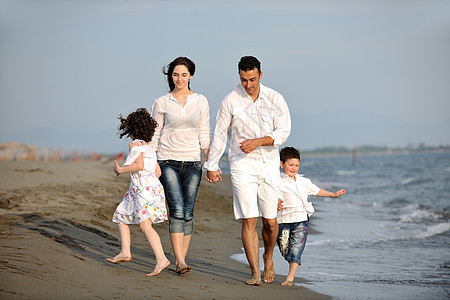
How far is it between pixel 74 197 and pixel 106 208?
124 centimetres

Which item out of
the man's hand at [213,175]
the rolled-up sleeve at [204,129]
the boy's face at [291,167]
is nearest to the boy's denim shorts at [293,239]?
the boy's face at [291,167]

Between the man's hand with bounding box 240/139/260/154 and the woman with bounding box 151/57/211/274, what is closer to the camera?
the man's hand with bounding box 240/139/260/154

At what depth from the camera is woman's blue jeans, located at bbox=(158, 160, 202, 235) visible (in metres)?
5.42

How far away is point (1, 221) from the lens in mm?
6727

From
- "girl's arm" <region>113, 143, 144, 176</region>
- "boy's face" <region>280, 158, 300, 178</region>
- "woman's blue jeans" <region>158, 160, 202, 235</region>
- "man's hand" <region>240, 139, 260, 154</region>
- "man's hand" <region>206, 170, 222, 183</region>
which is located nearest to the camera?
"man's hand" <region>240, 139, 260, 154</region>

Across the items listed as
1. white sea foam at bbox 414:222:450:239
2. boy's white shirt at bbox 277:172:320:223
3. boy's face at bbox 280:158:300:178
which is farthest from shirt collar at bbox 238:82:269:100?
white sea foam at bbox 414:222:450:239

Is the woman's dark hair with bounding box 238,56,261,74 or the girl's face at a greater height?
the woman's dark hair with bounding box 238,56,261,74

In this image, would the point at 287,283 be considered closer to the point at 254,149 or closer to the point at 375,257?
the point at 254,149

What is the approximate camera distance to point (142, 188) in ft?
17.2

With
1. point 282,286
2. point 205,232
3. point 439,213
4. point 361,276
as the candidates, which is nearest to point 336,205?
point 439,213

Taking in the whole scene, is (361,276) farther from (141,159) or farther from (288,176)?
(141,159)

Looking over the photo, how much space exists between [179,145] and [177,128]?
0.17 m

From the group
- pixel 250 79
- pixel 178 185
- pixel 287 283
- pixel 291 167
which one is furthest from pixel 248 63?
pixel 287 283

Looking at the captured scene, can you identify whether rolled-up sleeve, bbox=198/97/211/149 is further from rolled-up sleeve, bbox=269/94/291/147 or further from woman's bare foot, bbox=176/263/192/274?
woman's bare foot, bbox=176/263/192/274
